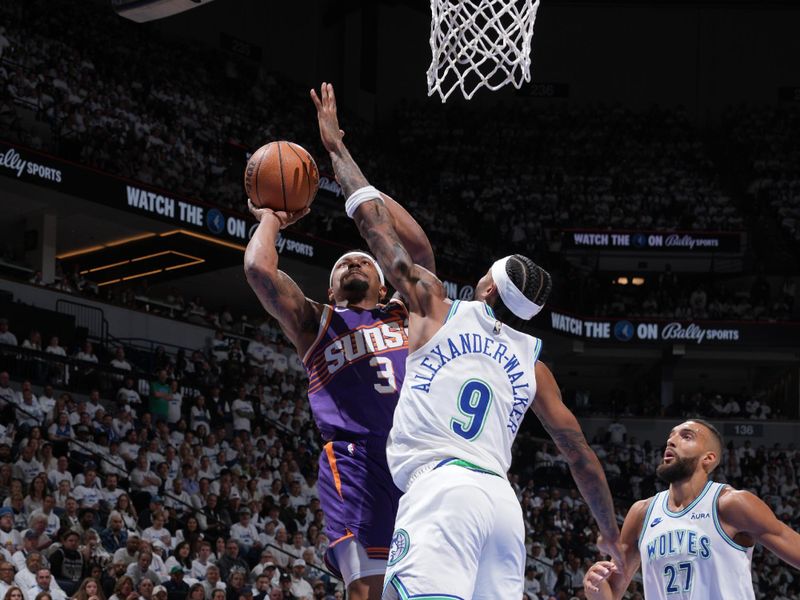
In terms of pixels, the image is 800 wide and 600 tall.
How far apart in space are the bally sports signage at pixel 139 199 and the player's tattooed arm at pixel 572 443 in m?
15.0

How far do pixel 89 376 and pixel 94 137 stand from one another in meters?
5.07

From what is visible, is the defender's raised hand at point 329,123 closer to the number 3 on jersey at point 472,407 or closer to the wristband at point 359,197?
the wristband at point 359,197

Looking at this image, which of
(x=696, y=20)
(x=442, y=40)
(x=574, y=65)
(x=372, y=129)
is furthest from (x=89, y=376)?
(x=696, y=20)

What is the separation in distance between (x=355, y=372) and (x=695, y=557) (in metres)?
2.11

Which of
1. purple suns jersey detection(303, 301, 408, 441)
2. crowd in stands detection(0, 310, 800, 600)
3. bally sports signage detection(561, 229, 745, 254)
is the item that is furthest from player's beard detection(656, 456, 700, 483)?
bally sports signage detection(561, 229, 745, 254)

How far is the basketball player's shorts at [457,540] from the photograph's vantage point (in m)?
3.77

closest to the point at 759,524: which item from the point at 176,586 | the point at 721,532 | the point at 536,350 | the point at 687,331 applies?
the point at 721,532

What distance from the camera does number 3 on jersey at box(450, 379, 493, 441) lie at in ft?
13.4

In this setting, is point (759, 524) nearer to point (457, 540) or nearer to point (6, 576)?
point (457, 540)

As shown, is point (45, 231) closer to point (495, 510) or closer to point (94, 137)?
point (94, 137)

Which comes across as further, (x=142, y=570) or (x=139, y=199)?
(x=139, y=199)

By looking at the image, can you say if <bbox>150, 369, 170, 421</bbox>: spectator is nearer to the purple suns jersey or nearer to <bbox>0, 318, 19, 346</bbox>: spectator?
<bbox>0, 318, 19, 346</bbox>: spectator

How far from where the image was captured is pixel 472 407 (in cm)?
412

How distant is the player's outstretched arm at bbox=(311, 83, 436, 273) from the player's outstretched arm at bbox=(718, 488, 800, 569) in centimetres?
201
